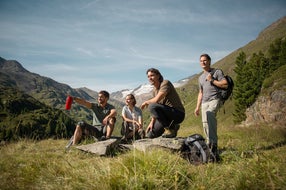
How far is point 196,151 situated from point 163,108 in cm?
196

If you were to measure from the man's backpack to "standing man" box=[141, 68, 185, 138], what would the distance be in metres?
1.12

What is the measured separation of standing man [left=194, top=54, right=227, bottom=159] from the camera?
587 cm

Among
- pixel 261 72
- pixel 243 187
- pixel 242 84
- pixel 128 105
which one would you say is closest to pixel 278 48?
pixel 261 72

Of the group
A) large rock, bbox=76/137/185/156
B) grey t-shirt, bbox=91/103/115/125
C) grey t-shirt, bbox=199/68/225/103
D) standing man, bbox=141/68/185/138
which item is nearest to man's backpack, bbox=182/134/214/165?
large rock, bbox=76/137/185/156

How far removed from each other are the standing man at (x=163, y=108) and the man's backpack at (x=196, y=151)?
112 cm

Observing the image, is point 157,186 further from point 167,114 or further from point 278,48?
point 278,48

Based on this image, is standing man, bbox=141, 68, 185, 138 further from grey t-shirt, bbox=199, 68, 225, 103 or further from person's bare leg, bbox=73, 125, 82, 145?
person's bare leg, bbox=73, 125, 82, 145

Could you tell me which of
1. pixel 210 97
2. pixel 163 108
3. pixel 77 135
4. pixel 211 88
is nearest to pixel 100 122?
pixel 77 135

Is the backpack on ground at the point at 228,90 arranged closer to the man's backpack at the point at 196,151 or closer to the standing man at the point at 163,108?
the standing man at the point at 163,108

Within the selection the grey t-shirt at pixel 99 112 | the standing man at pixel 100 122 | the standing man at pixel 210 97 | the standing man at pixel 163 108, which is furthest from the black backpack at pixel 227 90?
the grey t-shirt at pixel 99 112

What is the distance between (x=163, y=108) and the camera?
21.6 ft

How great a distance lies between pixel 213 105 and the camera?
251 inches

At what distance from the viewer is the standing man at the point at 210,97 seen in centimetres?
587

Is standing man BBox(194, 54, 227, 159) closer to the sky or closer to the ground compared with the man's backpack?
closer to the sky
